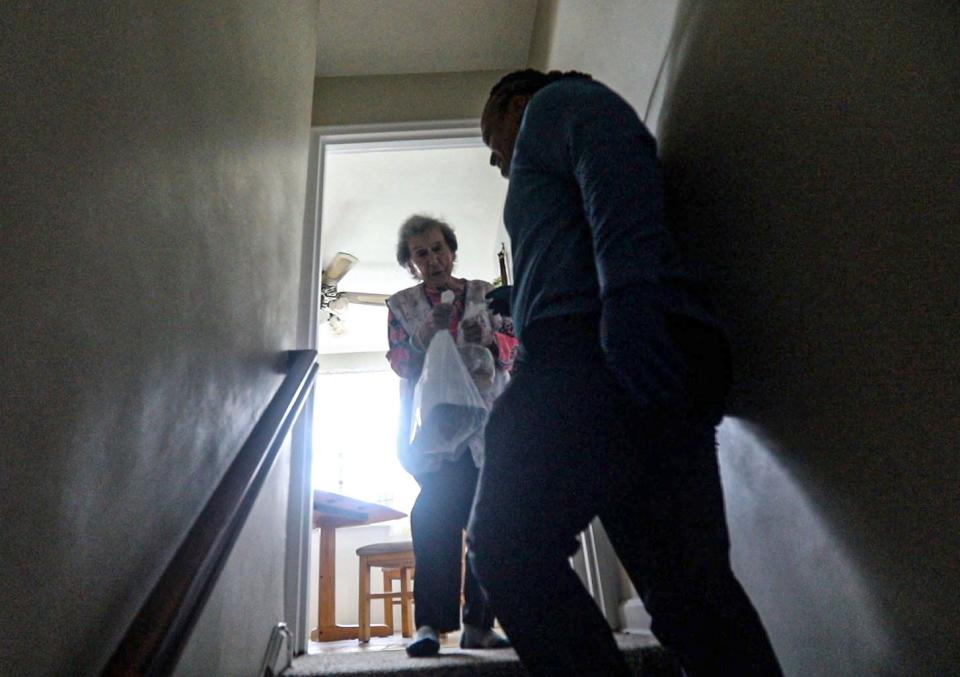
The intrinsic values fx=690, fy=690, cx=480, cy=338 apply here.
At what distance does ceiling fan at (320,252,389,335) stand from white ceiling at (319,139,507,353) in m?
0.14

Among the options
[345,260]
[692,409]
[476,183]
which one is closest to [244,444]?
[692,409]

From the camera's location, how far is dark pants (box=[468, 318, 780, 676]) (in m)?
0.79

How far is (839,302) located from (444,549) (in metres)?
1.39

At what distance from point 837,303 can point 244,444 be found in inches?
39.3

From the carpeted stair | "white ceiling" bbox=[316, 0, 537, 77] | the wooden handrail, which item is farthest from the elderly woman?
"white ceiling" bbox=[316, 0, 537, 77]

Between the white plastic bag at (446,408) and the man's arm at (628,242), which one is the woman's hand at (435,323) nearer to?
the white plastic bag at (446,408)

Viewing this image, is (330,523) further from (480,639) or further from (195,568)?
(195,568)

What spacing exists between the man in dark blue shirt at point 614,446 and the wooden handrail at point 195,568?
36cm

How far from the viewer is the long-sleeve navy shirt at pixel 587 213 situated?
2.83ft

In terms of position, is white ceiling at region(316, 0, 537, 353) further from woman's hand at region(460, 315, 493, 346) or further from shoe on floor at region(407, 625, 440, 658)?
shoe on floor at region(407, 625, 440, 658)

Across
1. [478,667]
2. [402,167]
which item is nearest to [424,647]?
[478,667]

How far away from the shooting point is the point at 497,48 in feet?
11.0

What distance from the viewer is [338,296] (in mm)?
6391

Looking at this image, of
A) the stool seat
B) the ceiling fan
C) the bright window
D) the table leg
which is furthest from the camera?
the bright window
